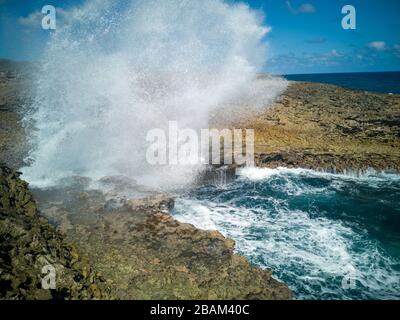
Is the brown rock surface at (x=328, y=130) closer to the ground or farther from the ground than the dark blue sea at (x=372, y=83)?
closer to the ground

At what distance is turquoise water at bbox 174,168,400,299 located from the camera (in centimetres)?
698

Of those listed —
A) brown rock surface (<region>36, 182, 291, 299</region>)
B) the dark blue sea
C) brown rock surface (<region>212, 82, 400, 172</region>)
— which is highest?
the dark blue sea

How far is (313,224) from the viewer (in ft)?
30.9

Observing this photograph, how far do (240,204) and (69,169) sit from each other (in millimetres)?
6765

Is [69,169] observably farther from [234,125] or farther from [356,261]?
[356,261]

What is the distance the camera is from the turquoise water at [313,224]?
6984 millimetres

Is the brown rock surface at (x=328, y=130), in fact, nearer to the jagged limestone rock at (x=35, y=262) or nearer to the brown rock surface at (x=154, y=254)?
Answer: the brown rock surface at (x=154, y=254)

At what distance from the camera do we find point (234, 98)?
20141 millimetres

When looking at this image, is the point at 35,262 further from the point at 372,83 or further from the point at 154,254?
the point at 372,83

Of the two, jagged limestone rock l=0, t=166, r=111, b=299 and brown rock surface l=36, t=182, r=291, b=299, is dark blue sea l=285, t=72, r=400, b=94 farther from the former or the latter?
jagged limestone rock l=0, t=166, r=111, b=299

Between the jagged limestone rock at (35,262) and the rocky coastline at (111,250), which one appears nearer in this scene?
the jagged limestone rock at (35,262)

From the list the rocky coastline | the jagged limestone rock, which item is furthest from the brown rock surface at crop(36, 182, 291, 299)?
the jagged limestone rock

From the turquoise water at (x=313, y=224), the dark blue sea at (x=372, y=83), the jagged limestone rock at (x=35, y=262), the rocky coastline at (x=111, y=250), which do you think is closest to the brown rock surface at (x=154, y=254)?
the rocky coastline at (x=111, y=250)
